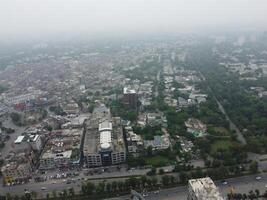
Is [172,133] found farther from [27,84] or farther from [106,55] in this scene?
[106,55]

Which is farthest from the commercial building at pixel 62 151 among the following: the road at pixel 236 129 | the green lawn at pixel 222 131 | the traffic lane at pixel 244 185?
the road at pixel 236 129

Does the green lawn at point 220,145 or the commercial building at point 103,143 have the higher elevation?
the commercial building at point 103,143

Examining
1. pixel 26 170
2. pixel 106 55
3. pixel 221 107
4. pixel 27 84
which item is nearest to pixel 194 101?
pixel 221 107

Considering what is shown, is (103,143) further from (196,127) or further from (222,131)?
(222,131)

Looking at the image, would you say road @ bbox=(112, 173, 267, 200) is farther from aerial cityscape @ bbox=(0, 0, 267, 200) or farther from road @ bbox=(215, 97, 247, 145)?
road @ bbox=(215, 97, 247, 145)

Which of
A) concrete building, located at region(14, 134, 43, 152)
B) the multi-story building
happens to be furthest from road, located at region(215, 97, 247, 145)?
the multi-story building

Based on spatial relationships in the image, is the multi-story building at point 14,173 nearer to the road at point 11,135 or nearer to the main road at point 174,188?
the main road at point 174,188
